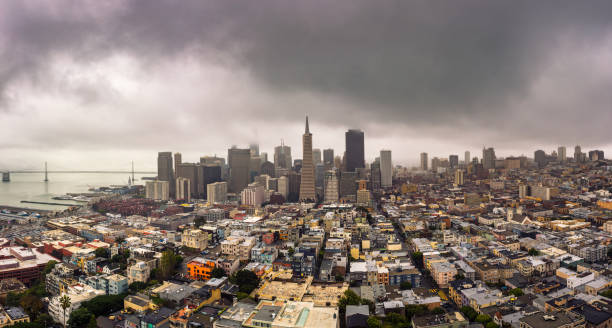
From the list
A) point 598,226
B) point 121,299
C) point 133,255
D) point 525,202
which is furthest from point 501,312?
point 525,202

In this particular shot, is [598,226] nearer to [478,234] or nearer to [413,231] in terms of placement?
[478,234]

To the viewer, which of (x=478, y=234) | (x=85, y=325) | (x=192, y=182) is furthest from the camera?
(x=192, y=182)

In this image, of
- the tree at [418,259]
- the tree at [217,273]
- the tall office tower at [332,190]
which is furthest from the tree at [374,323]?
the tall office tower at [332,190]

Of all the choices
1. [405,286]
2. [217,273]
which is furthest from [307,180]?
[405,286]

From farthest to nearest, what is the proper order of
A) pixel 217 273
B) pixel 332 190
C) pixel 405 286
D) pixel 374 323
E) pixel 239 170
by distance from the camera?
1. pixel 239 170
2. pixel 332 190
3. pixel 217 273
4. pixel 405 286
5. pixel 374 323

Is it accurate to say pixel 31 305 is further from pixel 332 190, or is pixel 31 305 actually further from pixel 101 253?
pixel 332 190

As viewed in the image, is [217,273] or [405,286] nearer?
[405,286]
